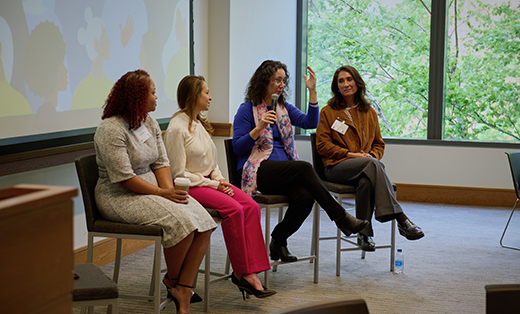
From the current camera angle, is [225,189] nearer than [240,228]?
No

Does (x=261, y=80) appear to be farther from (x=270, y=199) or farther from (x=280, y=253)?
(x=280, y=253)

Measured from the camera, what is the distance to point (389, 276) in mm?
3297

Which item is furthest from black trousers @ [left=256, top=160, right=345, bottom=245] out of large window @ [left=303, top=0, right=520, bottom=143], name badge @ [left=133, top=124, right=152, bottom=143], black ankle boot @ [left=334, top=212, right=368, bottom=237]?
large window @ [left=303, top=0, right=520, bottom=143]

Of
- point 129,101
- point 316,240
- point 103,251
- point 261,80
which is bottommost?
point 103,251

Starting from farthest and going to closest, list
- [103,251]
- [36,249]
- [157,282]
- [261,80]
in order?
[103,251]
[261,80]
[157,282]
[36,249]

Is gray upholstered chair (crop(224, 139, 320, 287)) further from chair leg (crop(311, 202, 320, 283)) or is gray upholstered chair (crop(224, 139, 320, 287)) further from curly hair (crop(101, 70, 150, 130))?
curly hair (crop(101, 70, 150, 130))

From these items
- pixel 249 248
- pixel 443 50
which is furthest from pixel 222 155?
pixel 443 50

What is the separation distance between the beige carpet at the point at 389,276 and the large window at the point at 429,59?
157cm

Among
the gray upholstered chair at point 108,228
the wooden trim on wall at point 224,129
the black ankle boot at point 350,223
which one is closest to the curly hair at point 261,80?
the black ankle boot at point 350,223

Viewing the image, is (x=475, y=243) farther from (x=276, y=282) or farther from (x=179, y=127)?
(x=179, y=127)

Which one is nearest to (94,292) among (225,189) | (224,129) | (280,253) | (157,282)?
(157,282)

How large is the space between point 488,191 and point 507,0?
1.99 metres

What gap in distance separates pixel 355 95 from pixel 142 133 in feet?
5.60

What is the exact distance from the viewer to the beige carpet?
9.21ft
